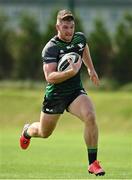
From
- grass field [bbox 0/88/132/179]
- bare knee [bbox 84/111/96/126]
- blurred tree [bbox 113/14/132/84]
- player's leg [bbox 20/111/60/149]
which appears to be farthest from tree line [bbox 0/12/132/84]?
bare knee [bbox 84/111/96/126]

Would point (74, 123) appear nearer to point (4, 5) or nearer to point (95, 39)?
point (95, 39)

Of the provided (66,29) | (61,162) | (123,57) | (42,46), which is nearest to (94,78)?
(66,29)

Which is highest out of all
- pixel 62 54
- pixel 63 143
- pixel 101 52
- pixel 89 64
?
→ pixel 101 52

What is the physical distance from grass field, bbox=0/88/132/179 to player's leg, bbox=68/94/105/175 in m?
0.27

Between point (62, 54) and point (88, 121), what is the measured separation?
3.32ft

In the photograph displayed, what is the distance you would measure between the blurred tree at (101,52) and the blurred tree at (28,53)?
3025 mm

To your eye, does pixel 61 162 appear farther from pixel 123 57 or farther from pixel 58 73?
pixel 123 57

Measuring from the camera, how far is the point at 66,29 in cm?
1126

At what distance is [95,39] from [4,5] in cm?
1828

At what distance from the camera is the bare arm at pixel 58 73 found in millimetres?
10977

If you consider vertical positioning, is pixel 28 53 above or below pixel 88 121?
above

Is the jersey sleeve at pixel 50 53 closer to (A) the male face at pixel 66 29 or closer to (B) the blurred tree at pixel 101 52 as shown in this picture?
(A) the male face at pixel 66 29

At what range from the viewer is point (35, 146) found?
2167cm

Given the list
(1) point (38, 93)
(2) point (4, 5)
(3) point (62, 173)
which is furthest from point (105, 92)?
(3) point (62, 173)
